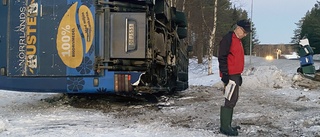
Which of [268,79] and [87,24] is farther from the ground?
[87,24]

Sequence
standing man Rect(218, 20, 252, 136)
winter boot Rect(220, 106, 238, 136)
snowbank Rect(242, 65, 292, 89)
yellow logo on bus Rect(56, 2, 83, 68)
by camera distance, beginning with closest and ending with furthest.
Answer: winter boot Rect(220, 106, 238, 136) < standing man Rect(218, 20, 252, 136) < yellow logo on bus Rect(56, 2, 83, 68) < snowbank Rect(242, 65, 292, 89)

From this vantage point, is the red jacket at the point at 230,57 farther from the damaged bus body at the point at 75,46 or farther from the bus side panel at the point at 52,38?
the bus side panel at the point at 52,38

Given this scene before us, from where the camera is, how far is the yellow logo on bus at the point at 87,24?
313 inches

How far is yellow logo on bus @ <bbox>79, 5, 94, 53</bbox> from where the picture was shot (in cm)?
794

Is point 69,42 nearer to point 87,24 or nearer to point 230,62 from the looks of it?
point 87,24

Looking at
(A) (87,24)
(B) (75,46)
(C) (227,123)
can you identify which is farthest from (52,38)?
(C) (227,123)

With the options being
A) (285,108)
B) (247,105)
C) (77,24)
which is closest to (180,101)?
(247,105)

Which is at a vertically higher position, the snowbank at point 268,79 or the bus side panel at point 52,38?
the bus side panel at point 52,38

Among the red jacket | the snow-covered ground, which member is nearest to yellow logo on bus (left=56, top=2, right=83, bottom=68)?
the snow-covered ground

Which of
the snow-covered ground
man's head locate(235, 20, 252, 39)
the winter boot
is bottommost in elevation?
the snow-covered ground

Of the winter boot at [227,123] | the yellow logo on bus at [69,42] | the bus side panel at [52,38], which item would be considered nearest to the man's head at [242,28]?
the winter boot at [227,123]

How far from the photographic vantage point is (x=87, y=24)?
7953 millimetres

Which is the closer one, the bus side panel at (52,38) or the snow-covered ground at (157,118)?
the snow-covered ground at (157,118)

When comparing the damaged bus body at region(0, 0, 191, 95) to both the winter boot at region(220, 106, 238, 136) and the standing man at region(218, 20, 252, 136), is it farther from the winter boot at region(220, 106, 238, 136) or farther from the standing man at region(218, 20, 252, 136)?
the winter boot at region(220, 106, 238, 136)
